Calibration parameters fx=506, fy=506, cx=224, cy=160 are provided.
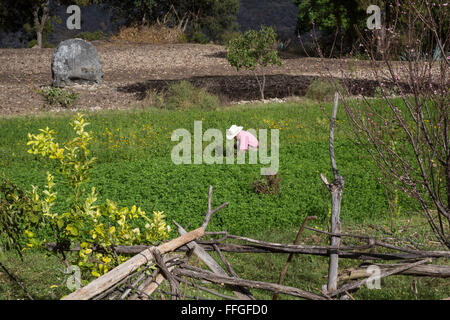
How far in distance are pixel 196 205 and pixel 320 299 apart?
14.8 feet

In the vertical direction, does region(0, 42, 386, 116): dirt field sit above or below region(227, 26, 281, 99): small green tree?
below

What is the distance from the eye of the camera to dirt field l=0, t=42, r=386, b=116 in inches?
555

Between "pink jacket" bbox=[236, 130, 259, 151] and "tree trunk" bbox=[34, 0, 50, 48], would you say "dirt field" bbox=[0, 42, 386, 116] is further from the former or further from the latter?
"pink jacket" bbox=[236, 130, 259, 151]

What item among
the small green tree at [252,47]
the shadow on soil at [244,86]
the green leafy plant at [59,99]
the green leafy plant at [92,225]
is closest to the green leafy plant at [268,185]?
the green leafy plant at [92,225]

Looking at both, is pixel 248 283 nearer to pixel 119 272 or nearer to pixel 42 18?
pixel 119 272

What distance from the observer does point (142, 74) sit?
18484 millimetres

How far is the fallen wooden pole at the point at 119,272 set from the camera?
209 cm

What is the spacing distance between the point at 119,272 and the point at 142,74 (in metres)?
16.8

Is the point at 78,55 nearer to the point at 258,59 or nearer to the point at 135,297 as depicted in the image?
the point at 258,59

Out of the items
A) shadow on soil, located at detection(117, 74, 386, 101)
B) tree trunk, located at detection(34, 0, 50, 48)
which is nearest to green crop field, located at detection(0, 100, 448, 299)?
shadow on soil, located at detection(117, 74, 386, 101)

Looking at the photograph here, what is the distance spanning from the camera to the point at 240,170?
802cm

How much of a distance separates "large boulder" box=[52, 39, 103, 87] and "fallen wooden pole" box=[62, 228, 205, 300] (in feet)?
45.9

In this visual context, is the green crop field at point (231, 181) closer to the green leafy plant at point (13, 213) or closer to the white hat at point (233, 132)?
the white hat at point (233, 132)
